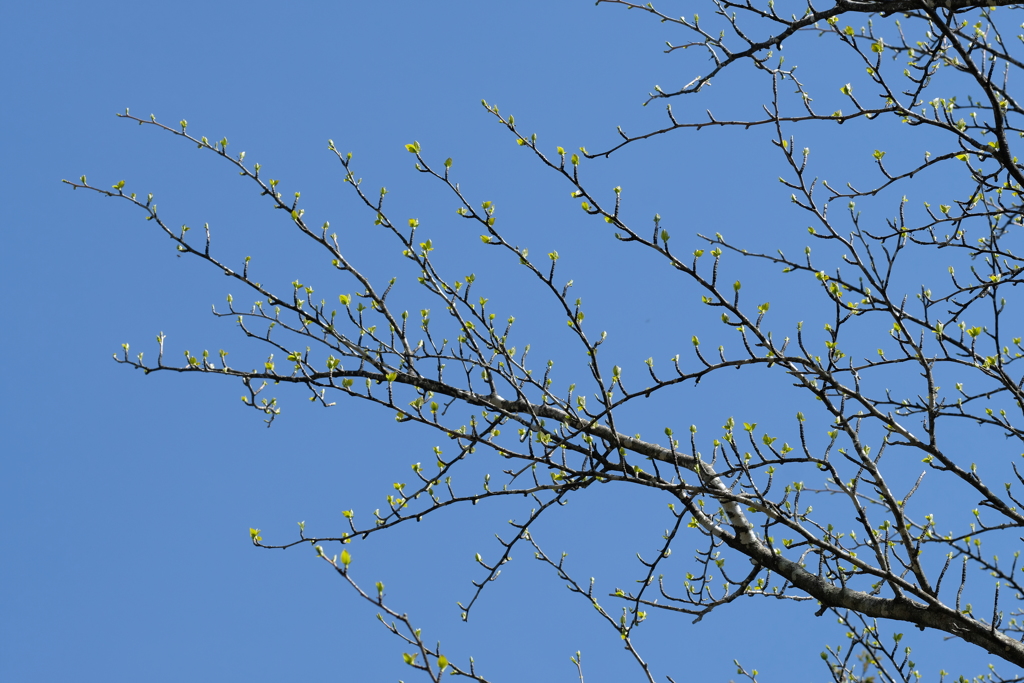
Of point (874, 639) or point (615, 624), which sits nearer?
point (615, 624)

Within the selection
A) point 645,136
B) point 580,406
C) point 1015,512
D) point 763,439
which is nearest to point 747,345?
point 763,439

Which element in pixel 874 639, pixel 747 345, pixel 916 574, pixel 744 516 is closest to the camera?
pixel 747 345

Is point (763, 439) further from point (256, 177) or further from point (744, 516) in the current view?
point (256, 177)

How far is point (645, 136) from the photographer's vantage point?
382cm

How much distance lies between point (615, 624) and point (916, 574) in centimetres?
153

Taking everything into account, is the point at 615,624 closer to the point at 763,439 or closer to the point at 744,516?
the point at 744,516

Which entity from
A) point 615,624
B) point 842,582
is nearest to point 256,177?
point 615,624

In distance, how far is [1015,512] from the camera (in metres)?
3.66

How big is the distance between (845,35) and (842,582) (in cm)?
268

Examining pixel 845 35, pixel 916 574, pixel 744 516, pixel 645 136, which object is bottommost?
pixel 916 574

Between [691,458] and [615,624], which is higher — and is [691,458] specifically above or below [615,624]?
above

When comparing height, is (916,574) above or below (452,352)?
below

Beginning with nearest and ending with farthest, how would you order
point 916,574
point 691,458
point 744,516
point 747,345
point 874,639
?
point 747,345 < point 916,574 < point 691,458 < point 744,516 < point 874,639

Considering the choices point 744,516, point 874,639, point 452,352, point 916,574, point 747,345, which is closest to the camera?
point 747,345
